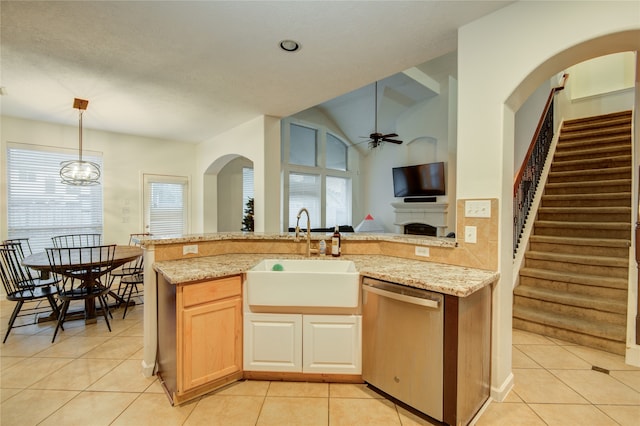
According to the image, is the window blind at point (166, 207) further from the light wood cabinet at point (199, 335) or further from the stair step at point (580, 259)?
the stair step at point (580, 259)

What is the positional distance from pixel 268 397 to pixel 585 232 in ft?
13.4

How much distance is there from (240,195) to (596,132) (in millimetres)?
6564

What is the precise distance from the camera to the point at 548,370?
2340 millimetres

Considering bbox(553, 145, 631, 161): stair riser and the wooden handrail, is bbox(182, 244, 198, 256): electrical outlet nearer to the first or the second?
the wooden handrail

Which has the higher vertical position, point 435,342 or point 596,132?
point 596,132

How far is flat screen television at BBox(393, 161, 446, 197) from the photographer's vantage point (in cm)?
673

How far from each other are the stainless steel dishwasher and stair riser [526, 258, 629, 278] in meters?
2.67

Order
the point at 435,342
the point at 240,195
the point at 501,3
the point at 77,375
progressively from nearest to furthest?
the point at 435,342
the point at 501,3
the point at 77,375
the point at 240,195

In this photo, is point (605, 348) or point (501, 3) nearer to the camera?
point (501, 3)

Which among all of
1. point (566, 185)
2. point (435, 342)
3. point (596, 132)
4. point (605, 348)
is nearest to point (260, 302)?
point (435, 342)

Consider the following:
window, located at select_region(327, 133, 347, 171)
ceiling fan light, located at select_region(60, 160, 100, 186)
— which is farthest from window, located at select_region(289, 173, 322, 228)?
ceiling fan light, located at select_region(60, 160, 100, 186)

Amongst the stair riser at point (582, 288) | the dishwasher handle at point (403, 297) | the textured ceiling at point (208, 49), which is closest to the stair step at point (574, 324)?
the stair riser at point (582, 288)

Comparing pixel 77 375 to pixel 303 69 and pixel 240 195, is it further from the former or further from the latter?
pixel 240 195

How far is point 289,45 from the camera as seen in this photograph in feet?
7.75
